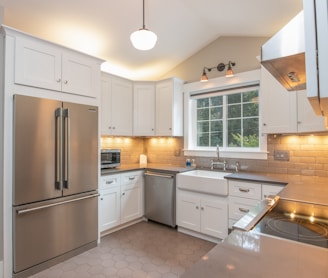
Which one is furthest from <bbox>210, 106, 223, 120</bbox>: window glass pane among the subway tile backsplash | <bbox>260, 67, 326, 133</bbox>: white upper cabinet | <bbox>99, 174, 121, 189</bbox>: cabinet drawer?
<bbox>99, 174, 121, 189</bbox>: cabinet drawer

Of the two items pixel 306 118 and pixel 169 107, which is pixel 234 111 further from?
pixel 306 118

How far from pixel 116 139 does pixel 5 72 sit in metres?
2.08

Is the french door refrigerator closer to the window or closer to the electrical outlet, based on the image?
the window

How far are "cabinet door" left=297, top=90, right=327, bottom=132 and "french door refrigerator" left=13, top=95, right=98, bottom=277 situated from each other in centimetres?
246

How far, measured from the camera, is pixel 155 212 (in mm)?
3492

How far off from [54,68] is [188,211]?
8.14ft

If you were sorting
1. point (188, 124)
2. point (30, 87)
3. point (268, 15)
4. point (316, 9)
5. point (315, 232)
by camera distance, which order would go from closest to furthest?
point (316, 9)
point (315, 232)
point (30, 87)
point (268, 15)
point (188, 124)

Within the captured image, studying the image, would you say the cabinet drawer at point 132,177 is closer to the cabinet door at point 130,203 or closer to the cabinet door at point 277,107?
the cabinet door at point 130,203

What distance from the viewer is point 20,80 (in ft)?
7.11

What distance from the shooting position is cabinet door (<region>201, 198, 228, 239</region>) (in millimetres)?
2811

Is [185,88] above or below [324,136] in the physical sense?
above

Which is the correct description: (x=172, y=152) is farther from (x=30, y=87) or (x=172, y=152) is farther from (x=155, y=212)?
(x=30, y=87)

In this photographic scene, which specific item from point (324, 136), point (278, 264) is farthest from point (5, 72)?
point (324, 136)

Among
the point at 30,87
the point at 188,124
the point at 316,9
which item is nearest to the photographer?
the point at 316,9
